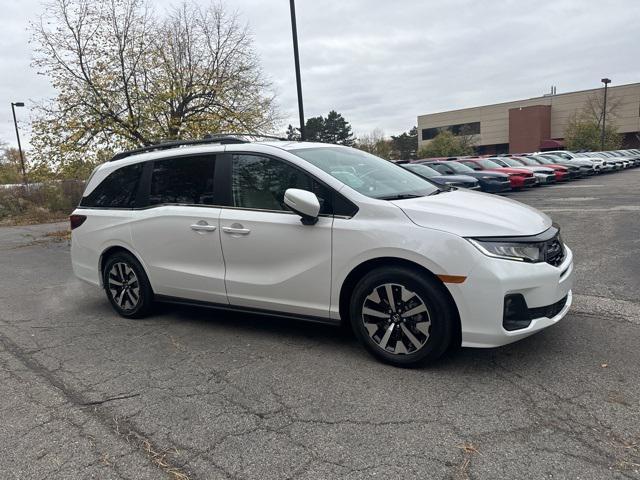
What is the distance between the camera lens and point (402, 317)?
357cm

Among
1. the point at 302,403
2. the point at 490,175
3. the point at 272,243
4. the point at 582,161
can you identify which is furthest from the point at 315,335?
the point at 582,161

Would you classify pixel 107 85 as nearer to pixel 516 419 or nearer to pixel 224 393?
pixel 224 393

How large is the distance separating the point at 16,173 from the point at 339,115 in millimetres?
52048

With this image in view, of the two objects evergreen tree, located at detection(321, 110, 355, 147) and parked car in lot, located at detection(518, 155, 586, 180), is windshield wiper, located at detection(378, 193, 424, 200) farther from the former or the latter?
evergreen tree, located at detection(321, 110, 355, 147)

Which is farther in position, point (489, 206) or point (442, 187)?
point (442, 187)

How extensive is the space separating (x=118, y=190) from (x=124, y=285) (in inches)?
40.2

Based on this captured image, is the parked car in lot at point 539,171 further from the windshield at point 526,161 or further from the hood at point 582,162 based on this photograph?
the hood at point 582,162

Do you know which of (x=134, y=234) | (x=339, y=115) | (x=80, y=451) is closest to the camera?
(x=80, y=451)

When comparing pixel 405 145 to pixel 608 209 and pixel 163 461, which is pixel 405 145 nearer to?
pixel 608 209

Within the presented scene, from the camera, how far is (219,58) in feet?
48.6

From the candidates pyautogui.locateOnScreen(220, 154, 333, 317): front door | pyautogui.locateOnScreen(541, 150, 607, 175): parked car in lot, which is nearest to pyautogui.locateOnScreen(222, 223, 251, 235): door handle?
pyautogui.locateOnScreen(220, 154, 333, 317): front door

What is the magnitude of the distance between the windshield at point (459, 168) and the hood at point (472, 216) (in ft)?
50.5

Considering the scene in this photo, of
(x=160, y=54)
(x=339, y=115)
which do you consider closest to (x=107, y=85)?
(x=160, y=54)

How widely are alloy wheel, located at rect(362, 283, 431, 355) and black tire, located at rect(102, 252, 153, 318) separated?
251cm
